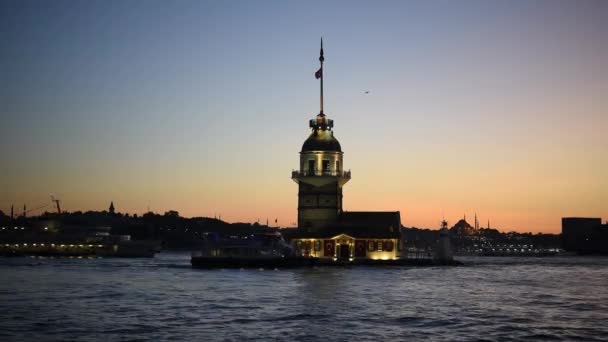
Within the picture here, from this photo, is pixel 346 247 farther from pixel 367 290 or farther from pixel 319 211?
pixel 367 290

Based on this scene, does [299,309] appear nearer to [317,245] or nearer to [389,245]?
[389,245]

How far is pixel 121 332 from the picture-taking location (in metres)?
44.1

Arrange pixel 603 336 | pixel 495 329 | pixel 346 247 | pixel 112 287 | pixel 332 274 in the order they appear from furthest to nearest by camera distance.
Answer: pixel 346 247 < pixel 332 274 < pixel 112 287 < pixel 495 329 < pixel 603 336

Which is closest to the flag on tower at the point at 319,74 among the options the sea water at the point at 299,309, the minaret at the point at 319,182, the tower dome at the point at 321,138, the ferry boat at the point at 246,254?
the minaret at the point at 319,182

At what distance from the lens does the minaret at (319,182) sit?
11962 cm

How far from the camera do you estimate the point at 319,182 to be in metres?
120

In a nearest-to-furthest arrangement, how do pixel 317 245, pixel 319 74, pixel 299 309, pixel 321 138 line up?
pixel 299 309 → pixel 317 245 → pixel 319 74 → pixel 321 138

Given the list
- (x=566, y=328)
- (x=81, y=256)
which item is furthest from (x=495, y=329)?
(x=81, y=256)

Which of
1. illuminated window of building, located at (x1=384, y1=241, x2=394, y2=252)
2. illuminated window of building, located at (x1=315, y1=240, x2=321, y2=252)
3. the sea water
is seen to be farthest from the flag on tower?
the sea water

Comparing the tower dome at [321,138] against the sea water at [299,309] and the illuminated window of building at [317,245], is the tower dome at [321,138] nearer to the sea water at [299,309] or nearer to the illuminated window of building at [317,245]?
the illuminated window of building at [317,245]

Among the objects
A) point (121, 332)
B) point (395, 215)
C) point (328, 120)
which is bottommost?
point (121, 332)

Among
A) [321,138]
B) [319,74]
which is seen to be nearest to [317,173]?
[321,138]

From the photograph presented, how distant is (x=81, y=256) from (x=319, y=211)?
8656cm

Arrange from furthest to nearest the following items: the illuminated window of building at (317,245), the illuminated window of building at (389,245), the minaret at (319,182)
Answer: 1. the minaret at (319,182)
2. the illuminated window of building at (317,245)
3. the illuminated window of building at (389,245)
